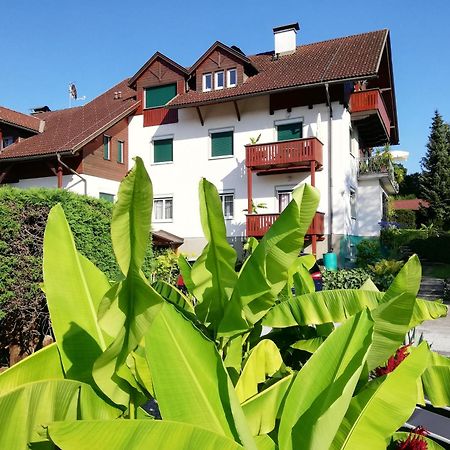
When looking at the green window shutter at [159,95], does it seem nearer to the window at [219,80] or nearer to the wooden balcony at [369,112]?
the window at [219,80]

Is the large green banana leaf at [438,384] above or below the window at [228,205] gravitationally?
below

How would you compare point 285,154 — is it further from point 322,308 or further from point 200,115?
point 322,308

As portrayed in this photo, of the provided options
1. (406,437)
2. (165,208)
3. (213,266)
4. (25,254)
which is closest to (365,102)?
(165,208)

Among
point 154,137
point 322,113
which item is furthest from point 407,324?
point 154,137

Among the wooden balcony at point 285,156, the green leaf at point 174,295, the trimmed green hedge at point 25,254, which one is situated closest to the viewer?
the green leaf at point 174,295

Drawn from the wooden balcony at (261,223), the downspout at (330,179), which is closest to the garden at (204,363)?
the wooden balcony at (261,223)

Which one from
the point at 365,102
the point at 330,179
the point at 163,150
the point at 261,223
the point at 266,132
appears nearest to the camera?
the point at 261,223

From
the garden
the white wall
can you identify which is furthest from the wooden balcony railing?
the garden

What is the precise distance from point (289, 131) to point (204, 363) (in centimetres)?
1993

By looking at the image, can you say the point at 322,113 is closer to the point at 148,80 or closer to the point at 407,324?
the point at 148,80

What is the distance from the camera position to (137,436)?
1.14 metres

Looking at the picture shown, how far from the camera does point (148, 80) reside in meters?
23.6

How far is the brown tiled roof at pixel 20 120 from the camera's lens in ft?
76.9

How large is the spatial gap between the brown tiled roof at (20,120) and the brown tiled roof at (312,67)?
897 centimetres
